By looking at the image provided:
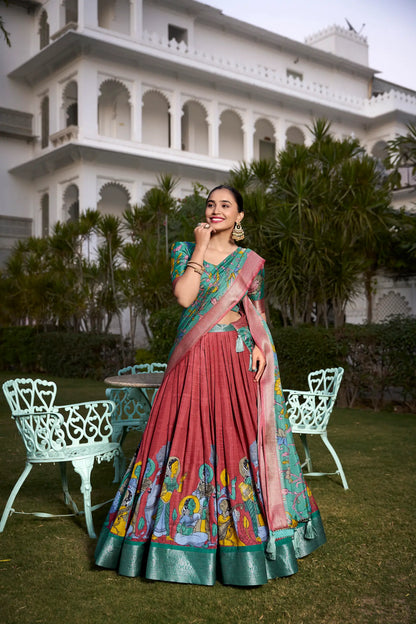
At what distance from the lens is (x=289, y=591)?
95.3 inches

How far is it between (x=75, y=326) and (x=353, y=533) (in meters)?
10.1

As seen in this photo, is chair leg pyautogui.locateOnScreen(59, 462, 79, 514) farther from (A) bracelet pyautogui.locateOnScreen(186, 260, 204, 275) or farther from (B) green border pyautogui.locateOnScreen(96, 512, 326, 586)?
(A) bracelet pyautogui.locateOnScreen(186, 260, 204, 275)

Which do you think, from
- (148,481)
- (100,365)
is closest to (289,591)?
(148,481)

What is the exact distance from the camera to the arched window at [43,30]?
18031mm

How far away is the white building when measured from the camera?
52.2 feet

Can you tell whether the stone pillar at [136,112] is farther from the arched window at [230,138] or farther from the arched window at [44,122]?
the arched window at [230,138]

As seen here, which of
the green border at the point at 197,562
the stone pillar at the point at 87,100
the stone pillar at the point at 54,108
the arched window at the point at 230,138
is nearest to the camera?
the green border at the point at 197,562

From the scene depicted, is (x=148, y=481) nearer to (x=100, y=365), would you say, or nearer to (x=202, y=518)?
(x=202, y=518)

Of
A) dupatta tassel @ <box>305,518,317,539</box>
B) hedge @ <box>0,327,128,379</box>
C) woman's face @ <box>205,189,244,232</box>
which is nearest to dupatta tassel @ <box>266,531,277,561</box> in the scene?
dupatta tassel @ <box>305,518,317,539</box>

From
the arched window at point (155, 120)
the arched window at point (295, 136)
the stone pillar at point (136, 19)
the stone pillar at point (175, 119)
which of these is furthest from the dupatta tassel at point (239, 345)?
the arched window at point (295, 136)

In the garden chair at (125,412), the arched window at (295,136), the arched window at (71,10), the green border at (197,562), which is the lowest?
the green border at (197,562)

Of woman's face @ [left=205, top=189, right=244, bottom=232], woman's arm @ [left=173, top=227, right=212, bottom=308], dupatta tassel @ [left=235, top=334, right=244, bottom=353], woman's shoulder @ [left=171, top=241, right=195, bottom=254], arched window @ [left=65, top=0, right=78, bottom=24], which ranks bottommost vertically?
dupatta tassel @ [left=235, top=334, right=244, bottom=353]

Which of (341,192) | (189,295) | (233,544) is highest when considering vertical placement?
(341,192)

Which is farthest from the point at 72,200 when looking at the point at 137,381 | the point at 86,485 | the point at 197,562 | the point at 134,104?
the point at 197,562
